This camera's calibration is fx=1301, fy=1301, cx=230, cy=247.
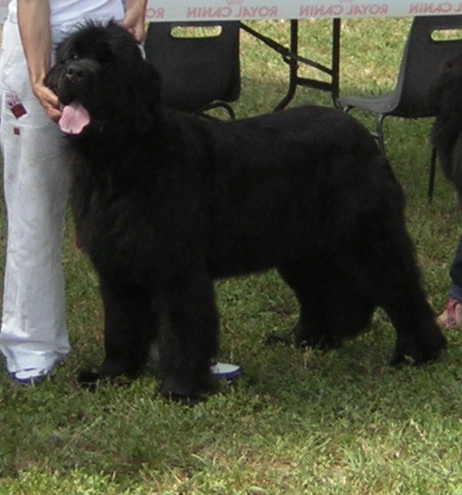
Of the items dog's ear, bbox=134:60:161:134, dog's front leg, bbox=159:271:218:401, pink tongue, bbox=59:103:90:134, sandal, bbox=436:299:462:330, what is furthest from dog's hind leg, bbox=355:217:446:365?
pink tongue, bbox=59:103:90:134

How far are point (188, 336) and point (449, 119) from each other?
122cm

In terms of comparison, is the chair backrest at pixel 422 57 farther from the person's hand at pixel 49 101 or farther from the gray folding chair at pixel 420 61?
the person's hand at pixel 49 101

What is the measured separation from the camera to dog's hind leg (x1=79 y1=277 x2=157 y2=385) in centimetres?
459

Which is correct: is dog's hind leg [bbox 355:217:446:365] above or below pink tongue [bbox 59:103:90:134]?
below

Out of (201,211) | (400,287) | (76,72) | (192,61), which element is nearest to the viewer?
(76,72)

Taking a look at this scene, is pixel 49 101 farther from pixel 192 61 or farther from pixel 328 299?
pixel 192 61

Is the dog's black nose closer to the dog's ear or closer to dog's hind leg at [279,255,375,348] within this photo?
the dog's ear

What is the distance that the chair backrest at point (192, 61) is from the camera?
7016 millimetres

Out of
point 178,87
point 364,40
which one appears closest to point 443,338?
point 178,87

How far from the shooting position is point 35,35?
4293 mm

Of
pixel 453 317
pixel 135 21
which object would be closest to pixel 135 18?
pixel 135 21

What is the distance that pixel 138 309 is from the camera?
15.2 feet

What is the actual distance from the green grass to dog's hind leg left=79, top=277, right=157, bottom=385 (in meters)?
0.09

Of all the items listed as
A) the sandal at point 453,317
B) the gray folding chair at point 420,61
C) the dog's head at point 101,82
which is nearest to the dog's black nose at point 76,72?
the dog's head at point 101,82
